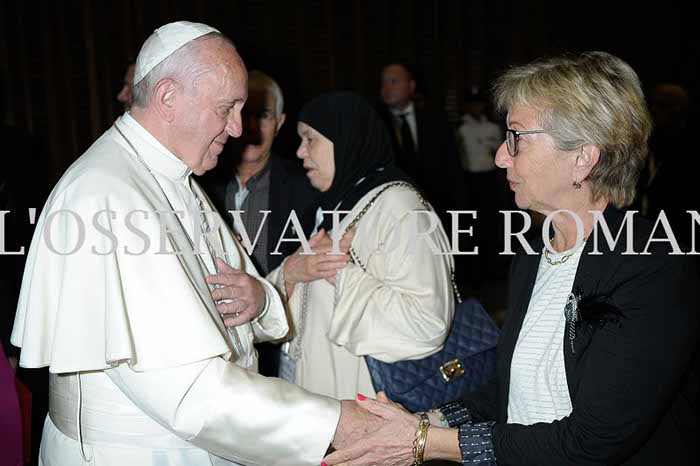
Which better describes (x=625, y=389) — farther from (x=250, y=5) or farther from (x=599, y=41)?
(x=599, y=41)

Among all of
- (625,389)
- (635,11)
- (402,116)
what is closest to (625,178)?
(625,389)

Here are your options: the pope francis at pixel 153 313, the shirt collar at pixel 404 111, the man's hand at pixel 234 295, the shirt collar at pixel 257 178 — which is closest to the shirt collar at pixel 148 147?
the pope francis at pixel 153 313

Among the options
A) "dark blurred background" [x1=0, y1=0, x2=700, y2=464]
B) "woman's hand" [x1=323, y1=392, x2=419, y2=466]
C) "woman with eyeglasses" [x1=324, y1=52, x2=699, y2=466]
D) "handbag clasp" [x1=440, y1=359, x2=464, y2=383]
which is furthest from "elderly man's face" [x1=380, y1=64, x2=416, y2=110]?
"woman's hand" [x1=323, y1=392, x2=419, y2=466]

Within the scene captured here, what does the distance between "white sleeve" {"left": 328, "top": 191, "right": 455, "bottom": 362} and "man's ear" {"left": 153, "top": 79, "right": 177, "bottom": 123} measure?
3.12 ft

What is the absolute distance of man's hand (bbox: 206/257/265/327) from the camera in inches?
81.7

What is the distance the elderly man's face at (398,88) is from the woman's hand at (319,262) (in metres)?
3.86

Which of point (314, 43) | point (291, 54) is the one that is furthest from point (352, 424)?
point (314, 43)

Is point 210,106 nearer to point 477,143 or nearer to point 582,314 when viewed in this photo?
point 582,314

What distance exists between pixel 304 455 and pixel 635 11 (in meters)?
10.2

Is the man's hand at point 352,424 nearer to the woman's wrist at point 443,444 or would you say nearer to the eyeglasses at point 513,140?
the woman's wrist at point 443,444

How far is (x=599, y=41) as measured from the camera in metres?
9.99

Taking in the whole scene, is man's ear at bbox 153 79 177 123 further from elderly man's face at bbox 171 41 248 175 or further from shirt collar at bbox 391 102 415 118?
shirt collar at bbox 391 102 415 118

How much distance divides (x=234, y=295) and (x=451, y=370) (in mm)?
925

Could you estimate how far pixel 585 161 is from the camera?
6.23ft
